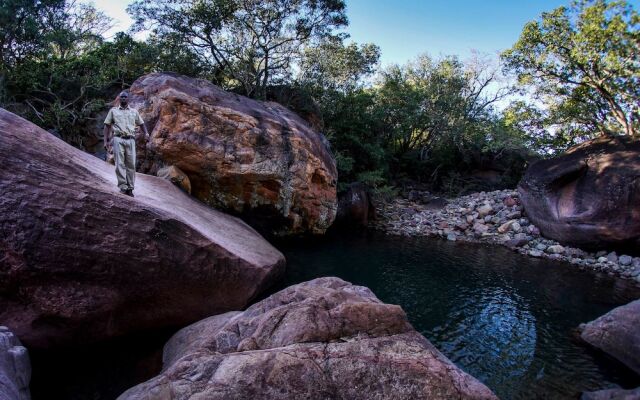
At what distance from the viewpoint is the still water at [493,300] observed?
25.2 feet

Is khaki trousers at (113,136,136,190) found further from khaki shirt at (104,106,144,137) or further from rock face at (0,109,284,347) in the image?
rock face at (0,109,284,347)

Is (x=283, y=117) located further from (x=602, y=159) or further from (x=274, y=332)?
(x=602, y=159)

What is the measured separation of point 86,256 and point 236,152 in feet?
24.2

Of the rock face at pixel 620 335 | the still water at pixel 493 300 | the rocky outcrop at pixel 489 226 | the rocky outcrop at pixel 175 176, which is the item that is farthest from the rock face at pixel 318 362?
the rocky outcrop at pixel 489 226

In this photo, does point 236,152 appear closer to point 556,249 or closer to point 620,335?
point 620,335

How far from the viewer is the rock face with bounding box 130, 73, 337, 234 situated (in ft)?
39.5

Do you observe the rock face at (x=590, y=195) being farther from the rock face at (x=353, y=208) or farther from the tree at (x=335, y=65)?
the tree at (x=335, y=65)

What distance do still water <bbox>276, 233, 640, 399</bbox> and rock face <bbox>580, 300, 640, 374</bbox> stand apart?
236 millimetres

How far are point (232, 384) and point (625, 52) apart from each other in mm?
21957

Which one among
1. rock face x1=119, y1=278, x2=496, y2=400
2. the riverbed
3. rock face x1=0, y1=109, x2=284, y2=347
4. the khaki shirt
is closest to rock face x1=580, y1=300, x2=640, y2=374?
the riverbed

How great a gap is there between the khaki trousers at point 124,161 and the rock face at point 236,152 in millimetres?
4193

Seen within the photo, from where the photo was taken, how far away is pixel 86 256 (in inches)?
238

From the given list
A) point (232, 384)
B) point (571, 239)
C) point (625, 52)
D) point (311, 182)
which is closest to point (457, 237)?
point (571, 239)

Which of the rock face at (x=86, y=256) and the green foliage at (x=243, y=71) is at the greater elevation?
the green foliage at (x=243, y=71)
